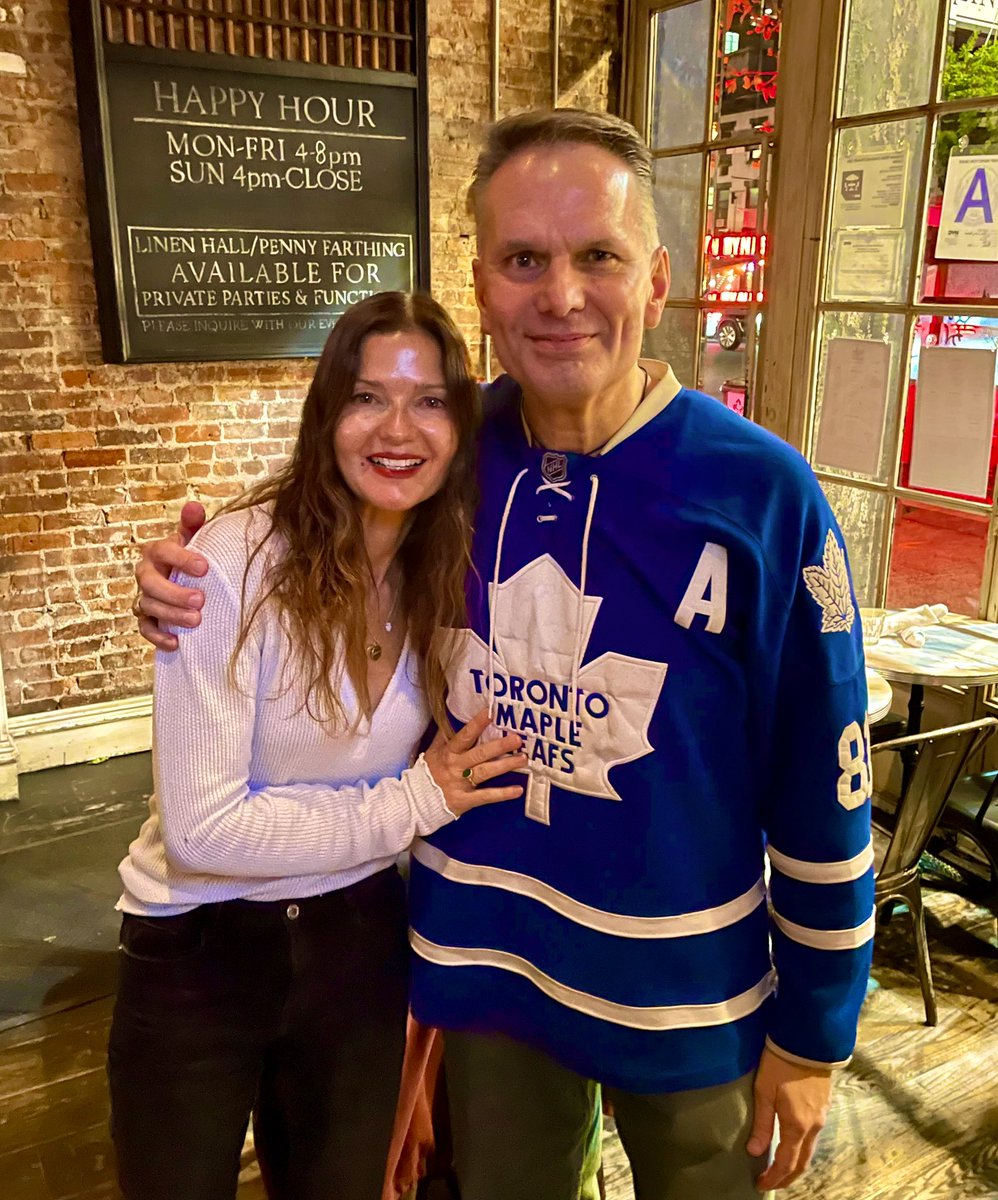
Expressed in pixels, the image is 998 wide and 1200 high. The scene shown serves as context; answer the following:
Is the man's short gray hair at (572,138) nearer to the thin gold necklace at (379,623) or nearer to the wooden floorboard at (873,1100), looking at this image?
the thin gold necklace at (379,623)

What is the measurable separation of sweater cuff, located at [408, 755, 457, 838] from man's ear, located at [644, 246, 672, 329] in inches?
23.9

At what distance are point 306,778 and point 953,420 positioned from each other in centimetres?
254

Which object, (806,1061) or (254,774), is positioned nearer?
(806,1061)

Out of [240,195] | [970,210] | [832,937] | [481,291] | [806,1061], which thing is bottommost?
[806,1061]

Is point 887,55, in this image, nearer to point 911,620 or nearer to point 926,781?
point 911,620

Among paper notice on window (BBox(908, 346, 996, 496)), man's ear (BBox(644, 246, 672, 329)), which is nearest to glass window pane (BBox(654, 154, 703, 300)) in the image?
paper notice on window (BBox(908, 346, 996, 496))

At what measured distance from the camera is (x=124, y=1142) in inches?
47.9

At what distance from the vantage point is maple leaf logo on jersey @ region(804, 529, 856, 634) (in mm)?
1056

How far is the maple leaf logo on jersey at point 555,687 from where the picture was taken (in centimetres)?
110

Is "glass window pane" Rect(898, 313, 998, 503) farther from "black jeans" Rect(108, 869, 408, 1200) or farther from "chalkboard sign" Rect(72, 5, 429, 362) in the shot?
"black jeans" Rect(108, 869, 408, 1200)

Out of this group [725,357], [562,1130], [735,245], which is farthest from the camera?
[725,357]

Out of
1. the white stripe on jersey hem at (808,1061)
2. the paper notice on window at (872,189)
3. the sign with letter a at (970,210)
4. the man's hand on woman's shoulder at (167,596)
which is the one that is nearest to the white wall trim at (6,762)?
the man's hand on woman's shoulder at (167,596)

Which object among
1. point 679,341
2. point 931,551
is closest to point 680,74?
point 679,341

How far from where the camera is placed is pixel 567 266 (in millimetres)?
1099
